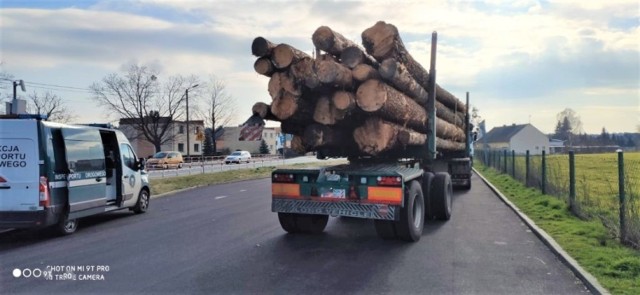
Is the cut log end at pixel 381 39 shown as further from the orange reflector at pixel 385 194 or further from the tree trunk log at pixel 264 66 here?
the orange reflector at pixel 385 194

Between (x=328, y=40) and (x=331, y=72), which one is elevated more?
(x=328, y=40)

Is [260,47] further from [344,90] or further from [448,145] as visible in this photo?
[448,145]

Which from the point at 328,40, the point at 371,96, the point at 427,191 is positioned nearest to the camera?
the point at 328,40

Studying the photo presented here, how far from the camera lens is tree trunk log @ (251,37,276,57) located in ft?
24.7

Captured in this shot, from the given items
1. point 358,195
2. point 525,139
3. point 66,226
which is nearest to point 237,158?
point 66,226

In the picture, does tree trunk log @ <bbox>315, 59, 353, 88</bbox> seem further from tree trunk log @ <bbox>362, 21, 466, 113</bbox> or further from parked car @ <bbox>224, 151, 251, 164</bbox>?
parked car @ <bbox>224, 151, 251, 164</bbox>

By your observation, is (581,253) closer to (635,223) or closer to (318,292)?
(635,223)

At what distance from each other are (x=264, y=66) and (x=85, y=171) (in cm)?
434

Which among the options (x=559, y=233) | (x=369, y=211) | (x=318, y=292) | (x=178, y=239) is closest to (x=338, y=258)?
(x=369, y=211)

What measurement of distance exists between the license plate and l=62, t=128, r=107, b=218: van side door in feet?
15.0

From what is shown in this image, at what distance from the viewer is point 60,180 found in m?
8.95

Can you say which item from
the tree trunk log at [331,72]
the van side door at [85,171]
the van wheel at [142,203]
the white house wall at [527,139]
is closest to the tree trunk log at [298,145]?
the tree trunk log at [331,72]

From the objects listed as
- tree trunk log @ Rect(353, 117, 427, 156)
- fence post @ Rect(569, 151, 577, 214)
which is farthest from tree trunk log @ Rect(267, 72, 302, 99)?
fence post @ Rect(569, 151, 577, 214)

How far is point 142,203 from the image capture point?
488 inches
